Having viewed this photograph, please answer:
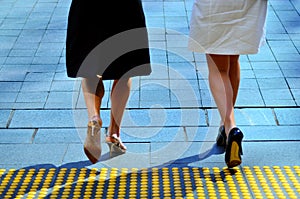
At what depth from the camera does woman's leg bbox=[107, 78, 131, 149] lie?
3.61 metres

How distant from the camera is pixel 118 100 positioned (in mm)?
3645

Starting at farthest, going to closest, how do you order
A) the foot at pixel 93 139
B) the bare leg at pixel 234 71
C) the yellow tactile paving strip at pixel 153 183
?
1. the bare leg at pixel 234 71
2. the foot at pixel 93 139
3. the yellow tactile paving strip at pixel 153 183

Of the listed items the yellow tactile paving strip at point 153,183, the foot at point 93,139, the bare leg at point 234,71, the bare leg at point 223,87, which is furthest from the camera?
the bare leg at point 234,71

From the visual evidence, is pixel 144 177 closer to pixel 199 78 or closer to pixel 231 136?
pixel 231 136

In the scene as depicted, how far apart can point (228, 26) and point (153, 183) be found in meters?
1.09

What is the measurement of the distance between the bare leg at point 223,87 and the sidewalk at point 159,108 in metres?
0.31

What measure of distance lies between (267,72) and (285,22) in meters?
1.43

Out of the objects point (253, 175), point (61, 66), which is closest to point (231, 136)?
point (253, 175)

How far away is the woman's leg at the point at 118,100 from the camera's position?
11.8 feet

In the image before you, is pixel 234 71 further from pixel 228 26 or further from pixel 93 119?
pixel 93 119

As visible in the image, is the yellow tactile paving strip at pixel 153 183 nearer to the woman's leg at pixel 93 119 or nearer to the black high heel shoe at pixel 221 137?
the woman's leg at pixel 93 119

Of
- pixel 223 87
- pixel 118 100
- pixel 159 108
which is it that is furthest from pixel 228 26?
pixel 159 108

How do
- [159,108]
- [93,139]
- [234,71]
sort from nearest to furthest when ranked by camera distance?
[93,139]
[234,71]
[159,108]

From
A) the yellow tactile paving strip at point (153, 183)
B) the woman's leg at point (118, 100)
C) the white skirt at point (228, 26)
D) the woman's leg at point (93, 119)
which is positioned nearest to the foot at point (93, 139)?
the woman's leg at point (93, 119)
